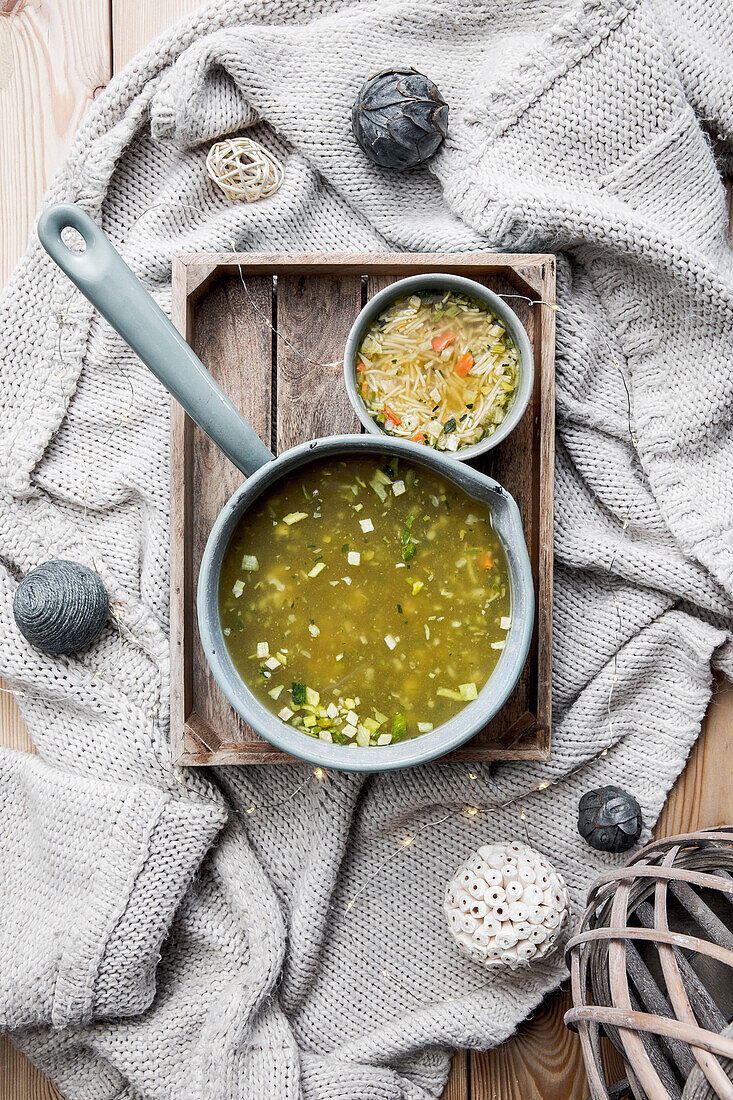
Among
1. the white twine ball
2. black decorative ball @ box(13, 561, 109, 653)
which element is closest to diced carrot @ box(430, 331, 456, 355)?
the white twine ball

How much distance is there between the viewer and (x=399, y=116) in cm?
136

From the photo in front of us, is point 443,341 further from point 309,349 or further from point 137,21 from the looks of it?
point 137,21

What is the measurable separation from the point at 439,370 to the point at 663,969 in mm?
859

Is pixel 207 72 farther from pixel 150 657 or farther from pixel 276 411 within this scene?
pixel 150 657

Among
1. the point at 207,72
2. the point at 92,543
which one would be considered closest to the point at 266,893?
the point at 92,543

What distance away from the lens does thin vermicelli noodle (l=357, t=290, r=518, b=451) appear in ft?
4.27

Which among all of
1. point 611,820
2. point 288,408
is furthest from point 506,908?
point 288,408

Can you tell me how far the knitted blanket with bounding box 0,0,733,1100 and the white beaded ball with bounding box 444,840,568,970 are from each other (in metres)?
0.10

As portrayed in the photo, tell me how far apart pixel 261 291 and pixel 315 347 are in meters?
0.12

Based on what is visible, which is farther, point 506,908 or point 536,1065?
point 536,1065

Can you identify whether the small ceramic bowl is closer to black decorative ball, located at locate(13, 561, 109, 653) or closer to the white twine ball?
the white twine ball

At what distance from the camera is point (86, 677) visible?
4.81 ft

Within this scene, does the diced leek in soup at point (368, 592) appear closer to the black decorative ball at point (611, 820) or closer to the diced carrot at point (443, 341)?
the diced carrot at point (443, 341)

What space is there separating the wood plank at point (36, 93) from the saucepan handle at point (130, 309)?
22.9 inches
